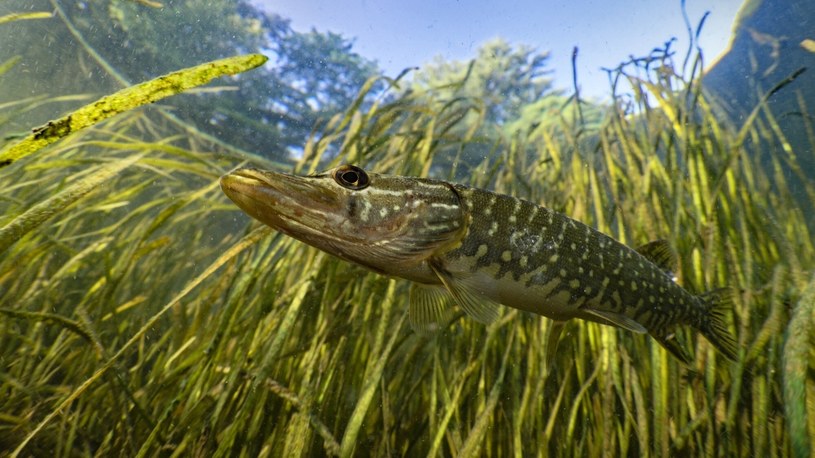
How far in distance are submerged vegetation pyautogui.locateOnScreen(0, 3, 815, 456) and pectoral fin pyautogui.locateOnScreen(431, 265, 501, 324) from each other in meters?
0.43

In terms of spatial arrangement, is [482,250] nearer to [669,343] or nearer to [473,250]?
[473,250]

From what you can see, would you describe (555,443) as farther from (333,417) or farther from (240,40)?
(240,40)

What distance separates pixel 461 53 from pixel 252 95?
8042 millimetres

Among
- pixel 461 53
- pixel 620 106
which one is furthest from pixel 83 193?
pixel 461 53

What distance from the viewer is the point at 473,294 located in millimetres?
1632

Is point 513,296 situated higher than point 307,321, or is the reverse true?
point 513,296

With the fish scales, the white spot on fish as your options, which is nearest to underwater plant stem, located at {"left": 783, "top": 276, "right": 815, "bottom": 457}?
the fish scales

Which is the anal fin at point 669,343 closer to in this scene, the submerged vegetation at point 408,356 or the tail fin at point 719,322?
the submerged vegetation at point 408,356

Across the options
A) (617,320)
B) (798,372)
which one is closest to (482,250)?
(617,320)

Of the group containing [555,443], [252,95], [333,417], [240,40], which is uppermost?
[240,40]

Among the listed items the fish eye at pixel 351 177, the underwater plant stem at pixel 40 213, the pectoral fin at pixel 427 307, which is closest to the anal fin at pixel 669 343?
the pectoral fin at pixel 427 307

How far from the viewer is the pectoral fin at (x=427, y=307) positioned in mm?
1760

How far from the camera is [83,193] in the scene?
3.45 feet

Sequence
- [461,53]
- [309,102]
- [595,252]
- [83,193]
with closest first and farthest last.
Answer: [83,193] < [595,252] < [461,53] < [309,102]
